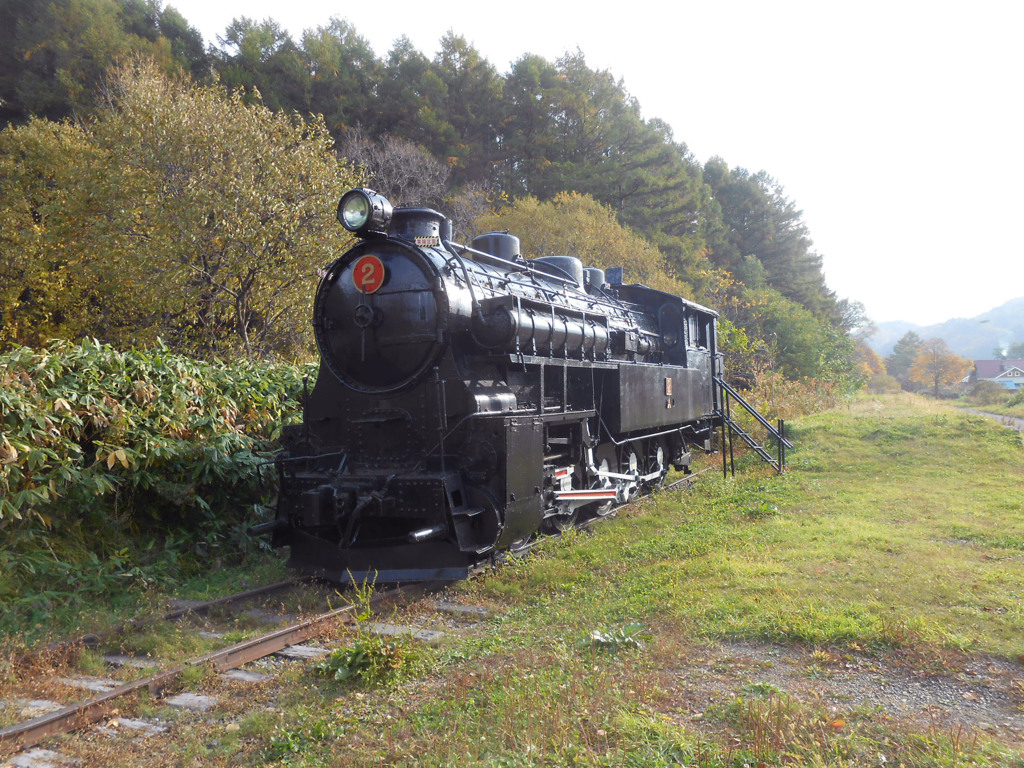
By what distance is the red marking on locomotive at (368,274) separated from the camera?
6.59 meters

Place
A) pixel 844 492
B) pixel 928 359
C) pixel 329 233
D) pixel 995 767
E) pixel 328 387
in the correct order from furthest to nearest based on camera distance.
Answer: pixel 928 359
pixel 329 233
pixel 844 492
pixel 328 387
pixel 995 767

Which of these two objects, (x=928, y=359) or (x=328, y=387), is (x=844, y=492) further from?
(x=928, y=359)

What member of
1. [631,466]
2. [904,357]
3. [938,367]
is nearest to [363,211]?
[631,466]

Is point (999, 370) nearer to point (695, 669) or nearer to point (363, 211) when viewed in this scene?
point (363, 211)

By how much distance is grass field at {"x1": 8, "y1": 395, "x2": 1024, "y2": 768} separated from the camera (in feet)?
10.2

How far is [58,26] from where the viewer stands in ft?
92.5

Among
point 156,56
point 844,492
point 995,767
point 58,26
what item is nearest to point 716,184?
point 156,56

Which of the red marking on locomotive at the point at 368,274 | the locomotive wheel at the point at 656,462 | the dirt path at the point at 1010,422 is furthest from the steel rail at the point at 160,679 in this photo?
the dirt path at the point at 1010,422

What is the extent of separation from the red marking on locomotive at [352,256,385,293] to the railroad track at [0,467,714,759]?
2.76 m

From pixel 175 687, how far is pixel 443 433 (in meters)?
2.87

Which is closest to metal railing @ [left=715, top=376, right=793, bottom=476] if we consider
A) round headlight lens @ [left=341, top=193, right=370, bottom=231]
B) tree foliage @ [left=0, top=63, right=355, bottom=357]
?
round headlight lens @ [left=341, top=193, right=370, bottom=231]

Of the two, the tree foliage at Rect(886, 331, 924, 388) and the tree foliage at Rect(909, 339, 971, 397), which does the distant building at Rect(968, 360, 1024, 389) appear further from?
the tree foliage at Rect(886, 331, 924, 388)

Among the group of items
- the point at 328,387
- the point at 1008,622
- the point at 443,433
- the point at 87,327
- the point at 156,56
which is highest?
the point at 156,56

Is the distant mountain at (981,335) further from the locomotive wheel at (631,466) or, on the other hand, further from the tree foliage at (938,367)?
the locomotive wheel at (631,466)
